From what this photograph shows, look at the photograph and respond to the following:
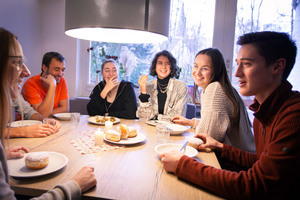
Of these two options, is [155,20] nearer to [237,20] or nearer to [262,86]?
[262,86]

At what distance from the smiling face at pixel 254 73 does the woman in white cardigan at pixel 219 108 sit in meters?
0.37

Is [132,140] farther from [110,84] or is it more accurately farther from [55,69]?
[55,69]

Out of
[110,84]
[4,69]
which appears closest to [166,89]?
[110,84]

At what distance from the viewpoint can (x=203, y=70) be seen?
176 cm

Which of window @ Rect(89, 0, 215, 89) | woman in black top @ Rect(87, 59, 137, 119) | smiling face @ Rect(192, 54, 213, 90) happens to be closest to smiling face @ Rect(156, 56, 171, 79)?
woman in black top @ Rect(87, 59, 137, 119)

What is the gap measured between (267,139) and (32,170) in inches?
42.2

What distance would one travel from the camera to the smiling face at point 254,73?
41.6 inches

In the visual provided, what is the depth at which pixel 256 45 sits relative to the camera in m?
1.08

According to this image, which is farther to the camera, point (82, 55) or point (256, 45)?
point (82, 55)

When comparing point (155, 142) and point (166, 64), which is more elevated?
point (166, 64)

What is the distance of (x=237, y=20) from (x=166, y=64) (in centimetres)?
134

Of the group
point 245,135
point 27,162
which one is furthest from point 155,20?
point 245,135

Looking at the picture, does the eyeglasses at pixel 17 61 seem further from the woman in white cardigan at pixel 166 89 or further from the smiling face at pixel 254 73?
the woman in white cardigan at pixel 166 89

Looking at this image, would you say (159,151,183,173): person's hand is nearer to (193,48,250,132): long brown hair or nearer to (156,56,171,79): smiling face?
(193,48,250,132): long brown hair
